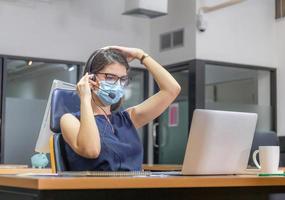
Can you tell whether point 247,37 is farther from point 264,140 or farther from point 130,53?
point 130,53

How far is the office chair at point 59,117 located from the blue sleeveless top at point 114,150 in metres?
0.03

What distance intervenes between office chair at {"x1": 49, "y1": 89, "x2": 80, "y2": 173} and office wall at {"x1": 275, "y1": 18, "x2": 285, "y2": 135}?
15.2ft

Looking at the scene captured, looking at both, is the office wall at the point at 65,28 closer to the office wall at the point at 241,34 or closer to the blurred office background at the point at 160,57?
the blurred office background at the point at 160,57

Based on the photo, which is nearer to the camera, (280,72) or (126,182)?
(126,182)

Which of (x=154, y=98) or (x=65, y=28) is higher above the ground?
(x=65, y=28)

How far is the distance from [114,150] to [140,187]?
23.7 inches

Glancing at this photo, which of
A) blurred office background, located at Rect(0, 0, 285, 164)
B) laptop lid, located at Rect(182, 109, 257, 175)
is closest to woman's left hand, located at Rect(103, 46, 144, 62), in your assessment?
laptop lid, located at Rect(182, 109, 257, 175)

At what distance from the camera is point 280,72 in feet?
22.1

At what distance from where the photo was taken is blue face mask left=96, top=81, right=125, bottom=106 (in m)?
2.16

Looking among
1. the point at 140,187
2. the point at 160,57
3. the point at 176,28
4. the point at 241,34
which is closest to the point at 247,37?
the point at 241,34

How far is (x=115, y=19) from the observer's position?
6801 mm

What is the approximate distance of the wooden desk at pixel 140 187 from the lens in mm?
1400

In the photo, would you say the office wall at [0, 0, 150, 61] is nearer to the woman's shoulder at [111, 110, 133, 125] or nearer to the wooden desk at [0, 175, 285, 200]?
the woman's shoulder at [111, 110, 133, 125]

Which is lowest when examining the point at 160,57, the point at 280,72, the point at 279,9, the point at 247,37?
the point at 280,72
